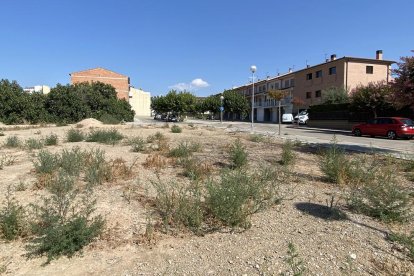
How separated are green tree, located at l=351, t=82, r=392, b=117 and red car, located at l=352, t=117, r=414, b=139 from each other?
213 inches

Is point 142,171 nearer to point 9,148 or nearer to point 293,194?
point 293,194

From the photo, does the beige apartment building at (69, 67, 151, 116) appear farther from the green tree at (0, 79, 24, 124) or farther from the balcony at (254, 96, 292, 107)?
→ the green tree at (0, 79, 24, 124)

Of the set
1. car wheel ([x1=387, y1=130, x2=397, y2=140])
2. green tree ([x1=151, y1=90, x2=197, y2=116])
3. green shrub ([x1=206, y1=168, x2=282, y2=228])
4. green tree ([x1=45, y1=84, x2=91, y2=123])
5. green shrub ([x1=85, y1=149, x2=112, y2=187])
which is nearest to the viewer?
green shrub ([x1=206, y1=168, x2=282, y2=228])

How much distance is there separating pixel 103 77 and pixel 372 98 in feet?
189

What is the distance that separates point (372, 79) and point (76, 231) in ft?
166

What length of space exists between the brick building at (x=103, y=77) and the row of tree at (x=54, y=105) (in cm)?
3192

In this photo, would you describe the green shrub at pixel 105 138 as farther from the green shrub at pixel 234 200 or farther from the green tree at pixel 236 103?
the green tree at pixel 236 103

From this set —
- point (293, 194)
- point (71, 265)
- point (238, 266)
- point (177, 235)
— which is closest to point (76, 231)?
point (71, 265)

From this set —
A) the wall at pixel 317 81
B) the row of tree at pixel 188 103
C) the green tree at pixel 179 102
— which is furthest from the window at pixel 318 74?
the green tree at pixel 179 102

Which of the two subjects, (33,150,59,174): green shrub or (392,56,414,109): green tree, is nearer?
(33,150,59,174): green shrub

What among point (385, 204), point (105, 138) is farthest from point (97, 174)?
point (105, 138)

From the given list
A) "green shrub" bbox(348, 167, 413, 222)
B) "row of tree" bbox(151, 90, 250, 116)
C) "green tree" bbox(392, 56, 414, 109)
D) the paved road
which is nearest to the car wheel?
the paved road

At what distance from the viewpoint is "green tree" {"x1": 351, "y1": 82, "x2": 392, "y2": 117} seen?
29.3 meters

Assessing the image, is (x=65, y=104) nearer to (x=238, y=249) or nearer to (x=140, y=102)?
(x=238, y=249)
